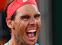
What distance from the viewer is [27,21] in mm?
1578

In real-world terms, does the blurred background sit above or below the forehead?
below

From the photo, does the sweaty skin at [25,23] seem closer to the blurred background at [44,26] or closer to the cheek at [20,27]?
the cheek at [20,27]

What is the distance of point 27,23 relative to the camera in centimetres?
157

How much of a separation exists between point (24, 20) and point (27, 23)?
1.2 inches

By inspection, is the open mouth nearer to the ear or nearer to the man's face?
the man's face

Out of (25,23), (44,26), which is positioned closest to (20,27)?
(25,23)

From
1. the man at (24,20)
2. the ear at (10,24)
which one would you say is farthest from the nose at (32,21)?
the ear at (10,24)

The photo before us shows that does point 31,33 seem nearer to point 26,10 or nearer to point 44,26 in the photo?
point 26,10

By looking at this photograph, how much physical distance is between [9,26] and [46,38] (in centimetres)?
66

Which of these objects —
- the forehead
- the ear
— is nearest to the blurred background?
the ear

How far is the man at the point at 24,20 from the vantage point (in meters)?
1.58

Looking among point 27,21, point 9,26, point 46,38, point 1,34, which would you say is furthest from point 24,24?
point 46,38

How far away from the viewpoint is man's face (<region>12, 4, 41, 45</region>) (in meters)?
1.57
